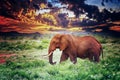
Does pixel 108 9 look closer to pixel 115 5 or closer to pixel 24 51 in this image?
pixel 115 5

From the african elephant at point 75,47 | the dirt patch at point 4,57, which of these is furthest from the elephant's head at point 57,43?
the dirt patch at point 4,57

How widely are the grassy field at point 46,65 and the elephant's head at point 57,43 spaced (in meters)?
0.06

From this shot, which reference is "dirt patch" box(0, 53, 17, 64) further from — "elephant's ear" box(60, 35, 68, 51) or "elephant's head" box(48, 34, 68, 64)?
"elephant's ear" box(60, 35, 68, 51)

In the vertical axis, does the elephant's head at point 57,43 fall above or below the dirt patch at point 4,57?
above

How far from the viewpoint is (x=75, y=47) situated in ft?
11.8

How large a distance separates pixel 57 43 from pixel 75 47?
265 mm

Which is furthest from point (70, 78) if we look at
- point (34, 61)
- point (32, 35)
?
point (32, 35)

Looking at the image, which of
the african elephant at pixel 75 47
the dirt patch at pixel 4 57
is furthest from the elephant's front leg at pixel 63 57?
the dirt patch at pixel 4 57

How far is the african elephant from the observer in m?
3.52

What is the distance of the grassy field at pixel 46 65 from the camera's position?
343 centimetres

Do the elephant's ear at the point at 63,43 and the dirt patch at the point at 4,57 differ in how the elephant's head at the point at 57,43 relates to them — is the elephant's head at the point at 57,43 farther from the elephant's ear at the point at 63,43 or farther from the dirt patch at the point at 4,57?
the dirt patch at the point at 4,57

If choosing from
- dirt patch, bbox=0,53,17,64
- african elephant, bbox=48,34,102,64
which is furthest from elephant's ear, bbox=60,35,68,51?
dirt patch, bbox=0,53,17,64

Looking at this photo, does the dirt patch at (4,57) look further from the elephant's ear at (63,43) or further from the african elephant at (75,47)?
the elephant's ear at (63,43)

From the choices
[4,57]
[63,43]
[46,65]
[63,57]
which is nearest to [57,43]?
[63,43]
